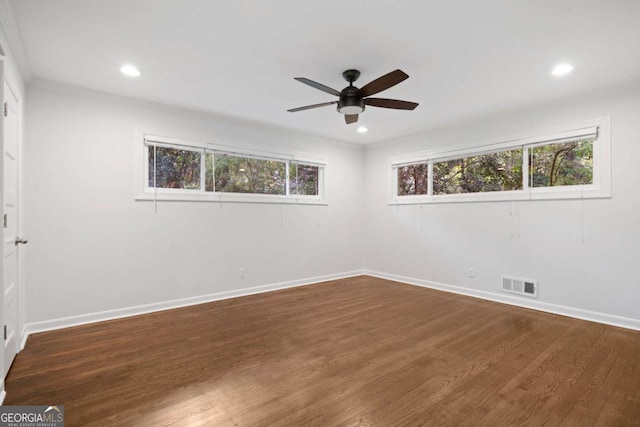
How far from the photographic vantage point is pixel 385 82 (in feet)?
8.68

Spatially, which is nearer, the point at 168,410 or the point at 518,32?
the point at 168,410

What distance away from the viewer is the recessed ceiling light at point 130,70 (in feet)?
9.83

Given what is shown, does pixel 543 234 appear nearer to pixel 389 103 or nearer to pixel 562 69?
pixel 562 69

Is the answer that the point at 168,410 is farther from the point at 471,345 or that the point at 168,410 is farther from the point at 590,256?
the point at 590,256

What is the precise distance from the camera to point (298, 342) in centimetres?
294

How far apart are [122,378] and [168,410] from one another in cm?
64

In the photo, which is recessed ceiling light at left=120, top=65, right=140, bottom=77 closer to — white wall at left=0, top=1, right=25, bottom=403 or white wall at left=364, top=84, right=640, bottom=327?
white wall at left=0, top=1, right=25, bottom=403

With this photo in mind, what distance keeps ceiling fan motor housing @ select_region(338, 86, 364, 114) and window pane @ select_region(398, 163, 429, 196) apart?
2683 mm

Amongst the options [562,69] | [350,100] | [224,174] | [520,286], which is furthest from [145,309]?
[562,69]

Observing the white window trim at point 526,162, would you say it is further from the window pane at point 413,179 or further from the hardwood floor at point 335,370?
the hardwood floor at point 335,370

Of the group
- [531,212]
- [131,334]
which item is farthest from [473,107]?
[131,334]

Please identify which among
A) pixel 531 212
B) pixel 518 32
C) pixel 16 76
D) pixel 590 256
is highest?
pixel 518 32

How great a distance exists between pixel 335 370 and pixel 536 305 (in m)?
3.05

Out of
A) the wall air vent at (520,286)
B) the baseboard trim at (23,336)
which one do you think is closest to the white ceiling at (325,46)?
the wall air vent at (520,286)
